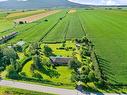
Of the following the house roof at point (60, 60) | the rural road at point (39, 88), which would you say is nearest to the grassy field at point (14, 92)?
the rural road at point (39, 88)

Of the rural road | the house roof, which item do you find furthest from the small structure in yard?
the rural road

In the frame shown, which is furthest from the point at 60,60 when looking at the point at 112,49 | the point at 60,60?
the point at 112,49

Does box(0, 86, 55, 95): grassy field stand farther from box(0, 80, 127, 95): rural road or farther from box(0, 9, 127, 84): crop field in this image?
box(0, 9, 127, 84): crop field

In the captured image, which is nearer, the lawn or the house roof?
the lawn

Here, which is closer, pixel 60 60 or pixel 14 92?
pixel 14 92

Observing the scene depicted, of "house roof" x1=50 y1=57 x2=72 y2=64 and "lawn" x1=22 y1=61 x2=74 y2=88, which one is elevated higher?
"house roof" x1=50 y1=57 x2=72 y2=64

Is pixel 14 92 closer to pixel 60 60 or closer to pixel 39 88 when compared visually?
pixel 39 88

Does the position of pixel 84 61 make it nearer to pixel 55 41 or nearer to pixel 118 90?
pixel 118 90

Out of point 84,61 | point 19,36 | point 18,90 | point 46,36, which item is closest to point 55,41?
point 46,36

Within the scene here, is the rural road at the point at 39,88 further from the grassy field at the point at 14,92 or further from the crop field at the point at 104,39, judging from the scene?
the crop field at the point at 104,39

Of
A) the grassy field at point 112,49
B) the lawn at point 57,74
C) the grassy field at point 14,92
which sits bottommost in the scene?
the grassy field at point 14,92

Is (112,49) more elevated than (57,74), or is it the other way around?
(112,49)
